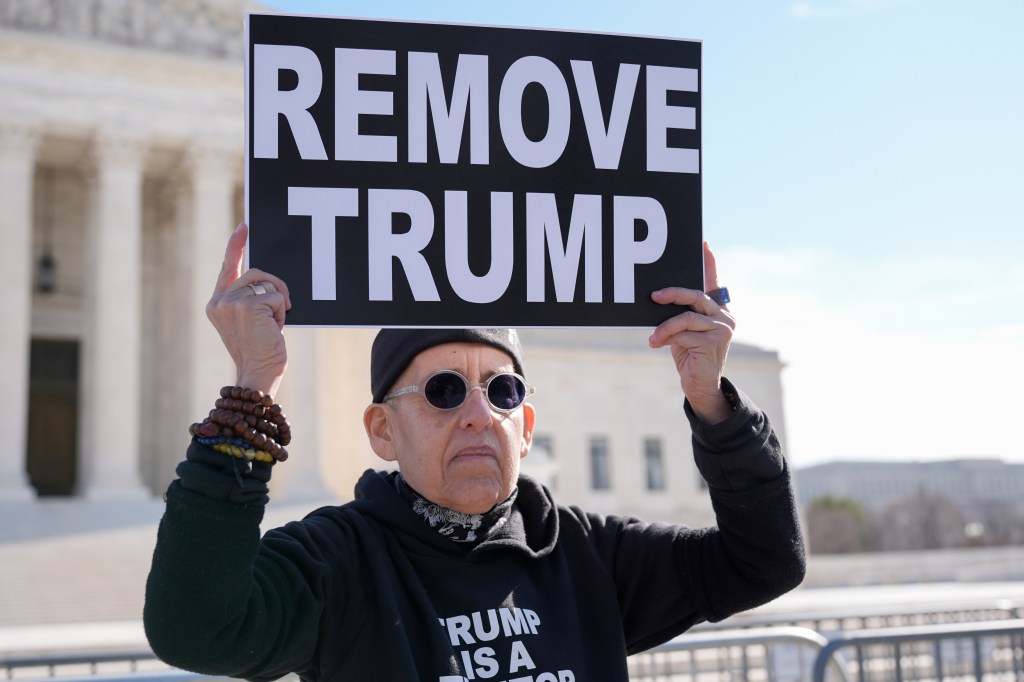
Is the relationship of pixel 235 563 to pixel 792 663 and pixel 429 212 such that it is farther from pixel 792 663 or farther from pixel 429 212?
pixel 792 663

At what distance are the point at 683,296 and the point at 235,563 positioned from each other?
1.51 m

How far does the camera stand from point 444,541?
10.2 ft

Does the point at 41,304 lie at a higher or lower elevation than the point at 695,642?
higher

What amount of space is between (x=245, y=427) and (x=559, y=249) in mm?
1185

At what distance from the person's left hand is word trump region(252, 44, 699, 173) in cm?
45

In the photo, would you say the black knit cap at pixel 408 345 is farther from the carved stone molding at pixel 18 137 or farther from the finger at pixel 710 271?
the carved stone molding at pixel 18 137

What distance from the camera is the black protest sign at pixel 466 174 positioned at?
129 inches

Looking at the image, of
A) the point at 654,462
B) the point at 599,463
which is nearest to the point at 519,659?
the point at 599,463

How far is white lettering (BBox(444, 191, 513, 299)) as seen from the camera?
334 cm

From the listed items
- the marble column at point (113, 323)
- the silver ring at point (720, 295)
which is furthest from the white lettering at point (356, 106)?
the marble column at point (113, 323)

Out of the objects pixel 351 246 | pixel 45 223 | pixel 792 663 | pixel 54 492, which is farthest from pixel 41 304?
pixel 351 246

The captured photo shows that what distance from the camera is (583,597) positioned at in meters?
3.28

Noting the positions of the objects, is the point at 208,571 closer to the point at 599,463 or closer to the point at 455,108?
the point at 455,108

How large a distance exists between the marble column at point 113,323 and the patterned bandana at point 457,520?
103 feet
